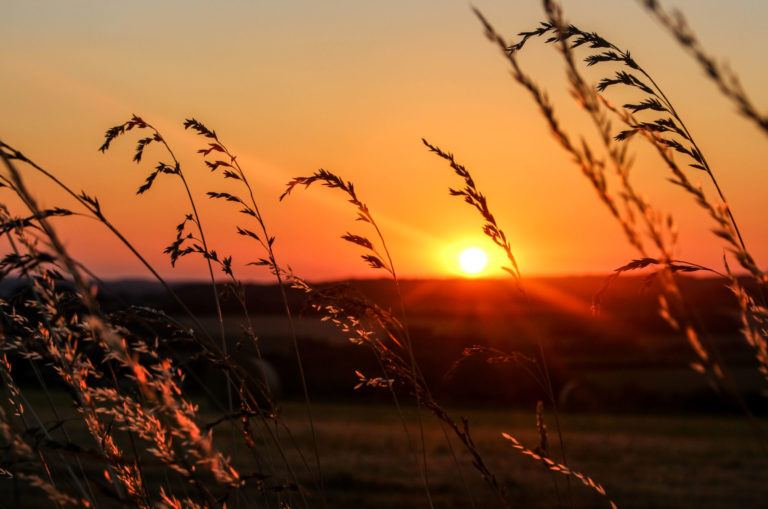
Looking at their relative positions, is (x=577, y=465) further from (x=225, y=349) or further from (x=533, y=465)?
(x=225, y=349)

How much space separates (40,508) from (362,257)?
5.02 metres

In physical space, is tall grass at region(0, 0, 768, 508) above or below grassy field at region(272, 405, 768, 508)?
above

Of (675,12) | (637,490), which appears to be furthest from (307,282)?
(637,490)

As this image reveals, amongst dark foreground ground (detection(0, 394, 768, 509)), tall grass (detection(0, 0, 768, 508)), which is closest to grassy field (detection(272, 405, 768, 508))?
dark foreground ground (detection(0, 394, 768, 509))

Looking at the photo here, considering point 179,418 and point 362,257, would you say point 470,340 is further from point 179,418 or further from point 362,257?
point 179,418

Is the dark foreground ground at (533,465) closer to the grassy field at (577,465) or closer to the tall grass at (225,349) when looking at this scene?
the grassy field at (577,465)

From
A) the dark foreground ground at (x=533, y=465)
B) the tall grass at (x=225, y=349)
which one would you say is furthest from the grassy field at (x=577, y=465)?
the tall grass at (x=225, y=349)

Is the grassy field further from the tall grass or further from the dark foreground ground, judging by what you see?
the tall grass

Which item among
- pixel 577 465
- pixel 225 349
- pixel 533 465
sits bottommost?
pixel 577 465

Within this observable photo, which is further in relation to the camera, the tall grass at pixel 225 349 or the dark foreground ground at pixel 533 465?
the dark foreground ground at pixel 533 465

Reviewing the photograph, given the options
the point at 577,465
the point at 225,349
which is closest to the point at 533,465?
the point at 577,465

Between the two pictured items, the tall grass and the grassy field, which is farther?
the grassy field

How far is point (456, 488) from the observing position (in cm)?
Result: 671

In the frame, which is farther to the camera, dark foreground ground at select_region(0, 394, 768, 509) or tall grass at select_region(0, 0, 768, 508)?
dark foreground ground at select_region(0, 394, 768, 509)
